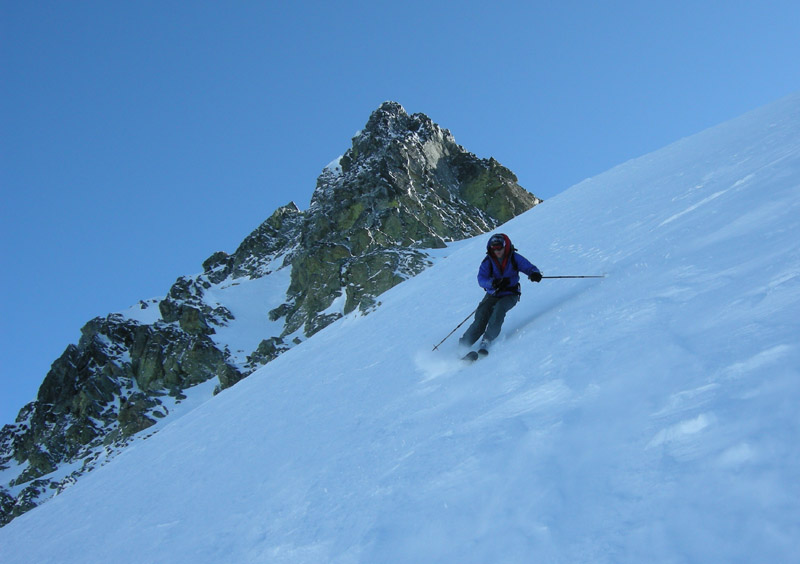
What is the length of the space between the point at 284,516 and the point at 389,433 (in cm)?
129

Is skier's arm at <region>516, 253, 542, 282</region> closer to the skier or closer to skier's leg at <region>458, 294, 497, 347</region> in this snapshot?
the skier

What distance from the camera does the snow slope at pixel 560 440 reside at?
2.59 m

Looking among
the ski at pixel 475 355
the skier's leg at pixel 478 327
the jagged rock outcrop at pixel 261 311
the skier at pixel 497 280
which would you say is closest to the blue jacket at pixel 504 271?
the skier at pixel 497 280

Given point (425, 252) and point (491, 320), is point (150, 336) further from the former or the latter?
point (491, 320)

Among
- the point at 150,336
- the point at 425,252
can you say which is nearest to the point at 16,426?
the point at 150,336

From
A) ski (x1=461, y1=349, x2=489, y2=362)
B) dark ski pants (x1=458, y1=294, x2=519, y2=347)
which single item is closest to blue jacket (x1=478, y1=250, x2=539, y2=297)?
dark ski pants (x1=458, y1=294, x2=519, y2=347)

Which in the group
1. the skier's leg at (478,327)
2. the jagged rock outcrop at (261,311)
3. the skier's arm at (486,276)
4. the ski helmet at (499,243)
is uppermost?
the jagged rock outcrop at (261,311)

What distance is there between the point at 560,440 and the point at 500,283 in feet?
14.8

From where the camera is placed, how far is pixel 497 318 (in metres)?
7.42

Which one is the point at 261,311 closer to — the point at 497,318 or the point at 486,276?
→ the point at 486,276

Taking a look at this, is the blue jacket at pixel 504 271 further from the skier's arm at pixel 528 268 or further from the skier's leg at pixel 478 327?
the skier's leg at pixel 478 327

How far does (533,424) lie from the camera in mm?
3934

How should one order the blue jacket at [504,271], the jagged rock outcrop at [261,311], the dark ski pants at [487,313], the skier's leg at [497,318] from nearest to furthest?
the skier's leg at [497,318], the dark ski pants at [487,313], the blue jacket at [504,271], the jagged rock outcrop at [261,311]

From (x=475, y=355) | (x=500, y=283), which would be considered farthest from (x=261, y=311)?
(x=475, y=355)
